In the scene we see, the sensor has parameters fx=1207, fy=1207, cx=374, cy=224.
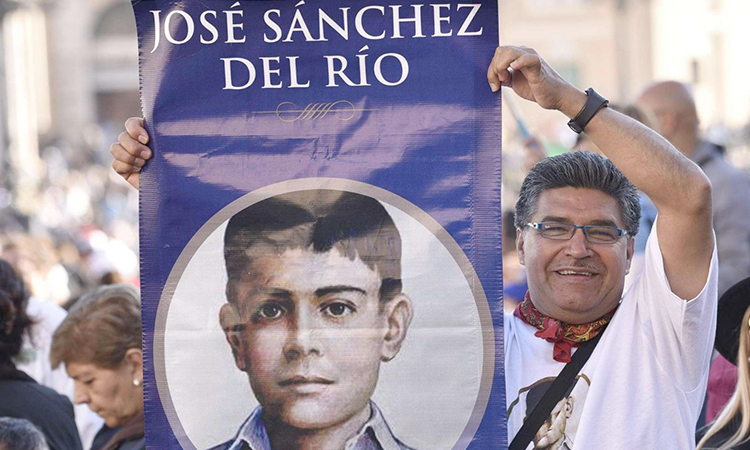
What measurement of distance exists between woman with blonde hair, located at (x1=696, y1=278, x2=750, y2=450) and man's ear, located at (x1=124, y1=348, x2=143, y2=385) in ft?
5.72

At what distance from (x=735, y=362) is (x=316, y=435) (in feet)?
4.92

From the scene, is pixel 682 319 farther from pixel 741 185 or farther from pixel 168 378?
pixel 741 185

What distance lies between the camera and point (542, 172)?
9.39 ft

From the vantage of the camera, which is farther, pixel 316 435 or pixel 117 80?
pixel 117 80

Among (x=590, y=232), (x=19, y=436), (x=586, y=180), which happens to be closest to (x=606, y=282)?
(x=590, y=232)

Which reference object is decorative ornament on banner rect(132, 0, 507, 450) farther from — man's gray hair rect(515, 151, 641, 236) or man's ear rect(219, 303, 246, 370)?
man's gray hair rect(515, 151, 641, 236)

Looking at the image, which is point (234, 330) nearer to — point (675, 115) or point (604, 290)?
point (604, 290)

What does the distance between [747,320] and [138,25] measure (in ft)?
6.07

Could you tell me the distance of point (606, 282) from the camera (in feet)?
9.05

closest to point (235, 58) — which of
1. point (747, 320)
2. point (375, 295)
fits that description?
point (375, 295)

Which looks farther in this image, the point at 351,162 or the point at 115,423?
the point at 115,423

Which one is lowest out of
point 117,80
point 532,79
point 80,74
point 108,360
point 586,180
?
point 108,360

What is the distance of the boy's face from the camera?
2621 millimetres

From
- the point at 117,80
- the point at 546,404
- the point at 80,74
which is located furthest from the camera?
the point at 117,80
